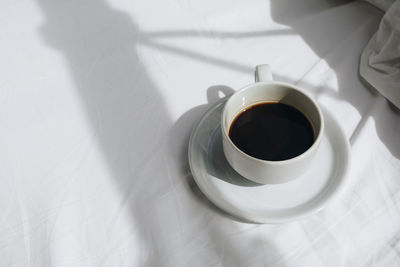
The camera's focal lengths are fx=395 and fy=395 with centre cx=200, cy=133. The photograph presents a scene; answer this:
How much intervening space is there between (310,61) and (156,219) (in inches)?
12.0

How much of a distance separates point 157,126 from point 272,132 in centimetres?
15

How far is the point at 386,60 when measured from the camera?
1.65 feet

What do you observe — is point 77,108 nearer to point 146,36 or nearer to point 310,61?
point 146,36

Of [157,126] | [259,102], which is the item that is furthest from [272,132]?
[157,126]

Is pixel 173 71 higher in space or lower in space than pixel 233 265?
higher

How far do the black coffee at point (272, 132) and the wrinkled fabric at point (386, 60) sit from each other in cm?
15

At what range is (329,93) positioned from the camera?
0.52m

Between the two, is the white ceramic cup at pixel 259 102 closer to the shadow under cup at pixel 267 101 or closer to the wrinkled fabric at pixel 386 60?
the shadow under cup at pixel 267 101

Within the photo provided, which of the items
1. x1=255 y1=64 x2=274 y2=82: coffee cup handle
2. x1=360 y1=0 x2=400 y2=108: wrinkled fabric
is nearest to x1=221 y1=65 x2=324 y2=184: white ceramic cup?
x1=255 y1=64 x2=274 y2=82: coffee cup handle

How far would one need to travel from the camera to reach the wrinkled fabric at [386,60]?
0.49 metres

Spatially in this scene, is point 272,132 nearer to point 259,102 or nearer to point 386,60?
point 259,102

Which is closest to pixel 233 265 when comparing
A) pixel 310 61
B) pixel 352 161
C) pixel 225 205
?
pixel 225 205

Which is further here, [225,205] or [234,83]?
[234,83]

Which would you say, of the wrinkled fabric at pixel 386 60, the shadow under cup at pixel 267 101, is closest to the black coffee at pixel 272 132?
the shadow under cup at pixel 267 101
